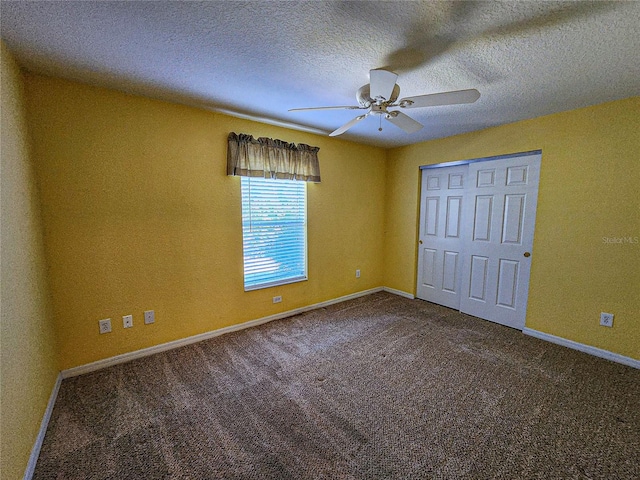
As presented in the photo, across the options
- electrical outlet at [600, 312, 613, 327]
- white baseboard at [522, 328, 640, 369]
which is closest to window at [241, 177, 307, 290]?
white baseboard at [522, 328, 640, 369]

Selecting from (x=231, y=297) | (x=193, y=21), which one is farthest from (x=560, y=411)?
(x=193, y=21)

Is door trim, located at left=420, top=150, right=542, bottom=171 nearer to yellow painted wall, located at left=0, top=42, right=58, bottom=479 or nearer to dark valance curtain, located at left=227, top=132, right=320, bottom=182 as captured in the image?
dark valance curtain, located at left=227, top=132, right=320, bottom=182

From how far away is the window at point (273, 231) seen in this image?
3.08 m

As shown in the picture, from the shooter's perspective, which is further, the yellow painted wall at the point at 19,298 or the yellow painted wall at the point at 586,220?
the yellow painted wall at the point at 586,220

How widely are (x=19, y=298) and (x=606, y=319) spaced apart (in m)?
4.48

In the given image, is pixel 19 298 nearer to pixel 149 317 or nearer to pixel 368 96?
pixel 149 317

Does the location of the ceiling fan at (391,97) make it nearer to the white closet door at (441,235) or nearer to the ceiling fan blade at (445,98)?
the ceiling fan blade at (445,98)

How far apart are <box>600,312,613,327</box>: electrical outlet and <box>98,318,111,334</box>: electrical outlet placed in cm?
447

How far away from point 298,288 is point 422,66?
2.70 meters

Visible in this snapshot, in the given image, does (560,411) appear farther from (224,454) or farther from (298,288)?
(298,288)

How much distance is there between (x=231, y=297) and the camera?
301cm

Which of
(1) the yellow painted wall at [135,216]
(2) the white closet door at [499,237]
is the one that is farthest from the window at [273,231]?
(2) the white closet door at [499,237]

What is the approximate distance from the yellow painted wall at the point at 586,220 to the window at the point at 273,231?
2.46 metres

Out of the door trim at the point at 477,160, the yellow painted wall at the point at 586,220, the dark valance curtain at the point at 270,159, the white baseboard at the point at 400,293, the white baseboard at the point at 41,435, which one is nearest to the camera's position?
the white baseboard at the point at 41,435
